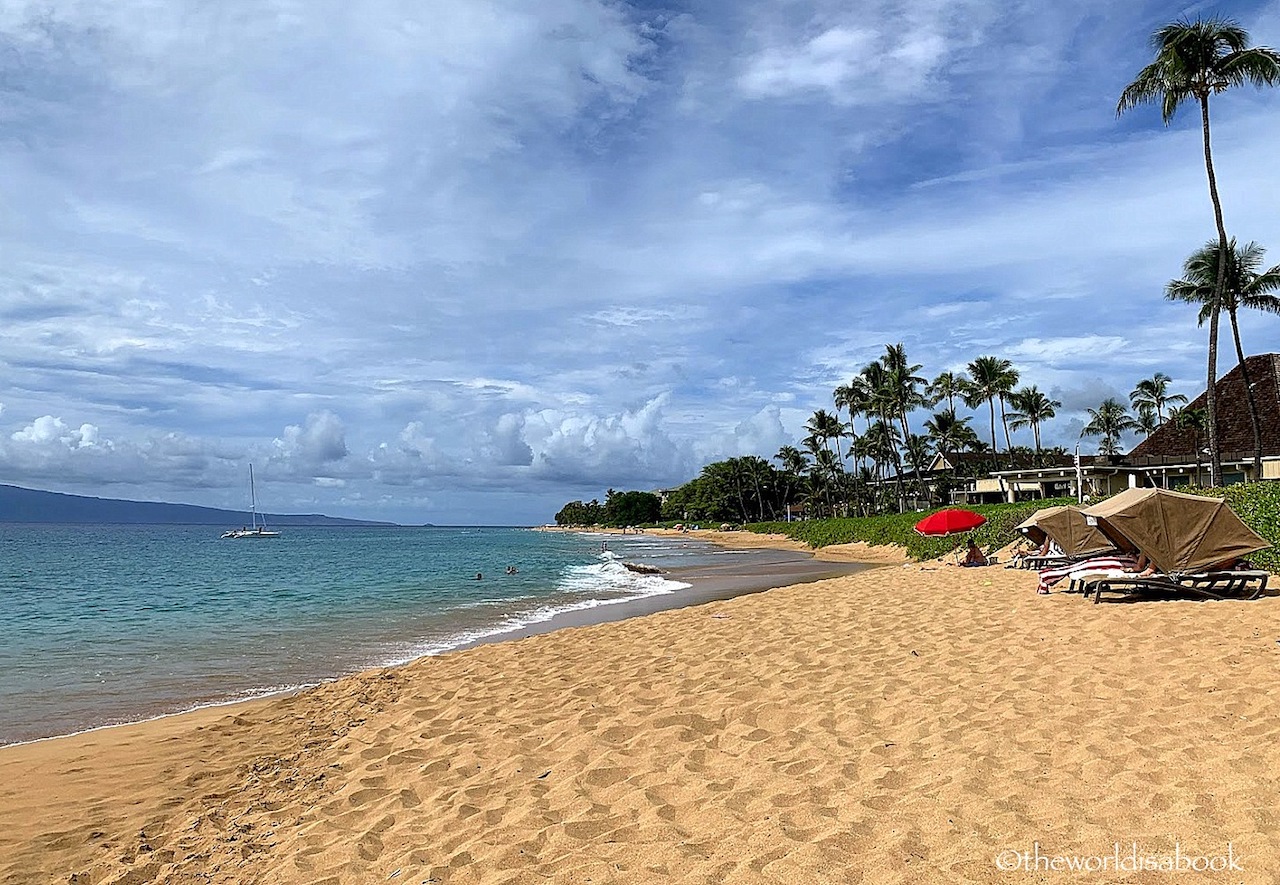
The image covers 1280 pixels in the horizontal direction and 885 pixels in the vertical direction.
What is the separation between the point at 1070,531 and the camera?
16484mm

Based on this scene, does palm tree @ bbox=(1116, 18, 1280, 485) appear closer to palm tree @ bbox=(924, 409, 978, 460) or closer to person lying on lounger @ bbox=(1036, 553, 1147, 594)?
person lying on lounger @ bbox=(1036, 553, 1147, 594)

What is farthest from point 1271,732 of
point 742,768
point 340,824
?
point 340,824

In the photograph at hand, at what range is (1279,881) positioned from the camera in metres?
3.23

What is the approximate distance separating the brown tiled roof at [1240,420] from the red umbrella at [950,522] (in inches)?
802

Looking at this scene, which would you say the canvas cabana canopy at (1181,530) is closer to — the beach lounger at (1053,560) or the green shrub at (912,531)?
the beach lounger at (1053,560)

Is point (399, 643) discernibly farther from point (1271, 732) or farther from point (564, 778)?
point (1271, 732)

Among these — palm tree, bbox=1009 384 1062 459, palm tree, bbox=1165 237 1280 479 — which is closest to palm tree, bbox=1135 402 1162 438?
palm tree, bbox=1009 384 1062 459

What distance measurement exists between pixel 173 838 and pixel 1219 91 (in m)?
28.6

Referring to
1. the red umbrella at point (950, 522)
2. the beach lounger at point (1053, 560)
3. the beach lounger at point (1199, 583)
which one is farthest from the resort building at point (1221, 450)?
the beach lounger at point (1199, 583)

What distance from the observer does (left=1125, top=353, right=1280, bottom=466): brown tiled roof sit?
1368 inches

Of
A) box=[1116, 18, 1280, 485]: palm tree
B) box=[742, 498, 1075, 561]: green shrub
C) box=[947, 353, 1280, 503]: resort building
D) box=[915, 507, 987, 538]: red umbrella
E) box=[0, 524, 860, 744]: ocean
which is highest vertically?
box=[1116, 18, 1280, 485]: palm tree

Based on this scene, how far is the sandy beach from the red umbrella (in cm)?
1149

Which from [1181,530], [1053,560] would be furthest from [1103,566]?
[1053,560]

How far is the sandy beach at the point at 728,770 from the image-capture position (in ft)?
12.7
